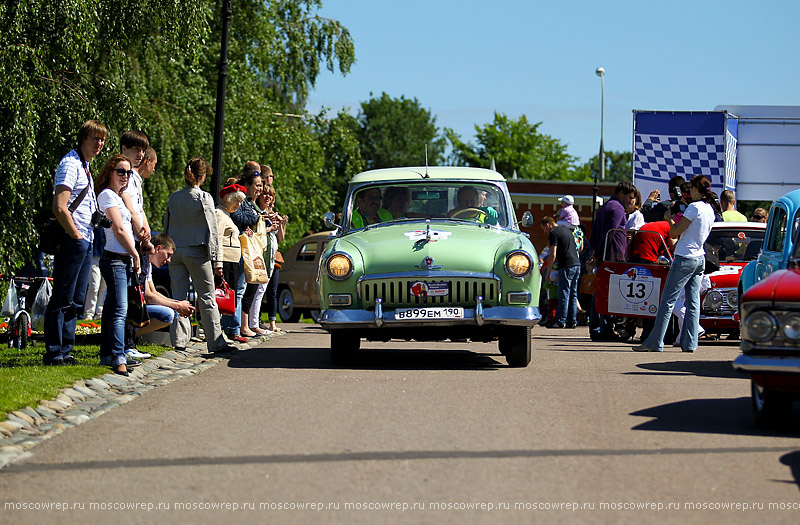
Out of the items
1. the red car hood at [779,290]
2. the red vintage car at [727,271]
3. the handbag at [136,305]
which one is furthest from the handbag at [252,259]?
the red car hood at [779,290]

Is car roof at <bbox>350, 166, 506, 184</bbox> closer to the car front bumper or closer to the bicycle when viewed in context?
the car front bumper

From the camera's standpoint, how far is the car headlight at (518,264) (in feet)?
35.2

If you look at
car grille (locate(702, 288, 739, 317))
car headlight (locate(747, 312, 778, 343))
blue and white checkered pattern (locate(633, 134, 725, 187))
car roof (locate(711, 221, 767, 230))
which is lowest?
car grille (locate(702, 288, 739, 317))

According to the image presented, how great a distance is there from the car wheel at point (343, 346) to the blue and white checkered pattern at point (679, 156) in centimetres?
1247

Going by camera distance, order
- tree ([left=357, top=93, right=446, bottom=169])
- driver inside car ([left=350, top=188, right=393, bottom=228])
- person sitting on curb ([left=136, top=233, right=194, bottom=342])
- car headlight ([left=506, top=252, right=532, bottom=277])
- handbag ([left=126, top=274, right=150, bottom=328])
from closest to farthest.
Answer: handbag ([left=126, top=274, right=150, bottom=328]), car headlight ([left=506, top=252, right=532, bottom=277]), person sitting on curb ([left=136, top=233, right=194, bottom=342]), driver inside car ([left=350, top=188, right=393, bottom=228]), tree ([left=357, top=93, right=446, bottom=169])

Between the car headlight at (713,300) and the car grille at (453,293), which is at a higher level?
the car grille at (453,293)

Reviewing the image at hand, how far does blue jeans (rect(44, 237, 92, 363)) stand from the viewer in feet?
32.2

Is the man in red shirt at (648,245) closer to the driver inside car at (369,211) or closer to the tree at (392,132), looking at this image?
the driver inside car at (369,211)

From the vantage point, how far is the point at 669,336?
1474cm

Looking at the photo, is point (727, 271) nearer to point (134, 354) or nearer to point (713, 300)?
point (713, 300)

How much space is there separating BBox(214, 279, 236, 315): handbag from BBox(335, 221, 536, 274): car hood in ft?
6.15

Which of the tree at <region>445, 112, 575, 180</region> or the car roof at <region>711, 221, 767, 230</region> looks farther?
the tree at <region>445, 112, 575, 180</region>

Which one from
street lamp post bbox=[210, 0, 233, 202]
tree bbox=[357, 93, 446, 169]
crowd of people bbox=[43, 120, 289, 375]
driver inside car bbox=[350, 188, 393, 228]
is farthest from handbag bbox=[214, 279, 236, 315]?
tree bbox=[357, 93, 446, 169]

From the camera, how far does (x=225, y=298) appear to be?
12992mm
